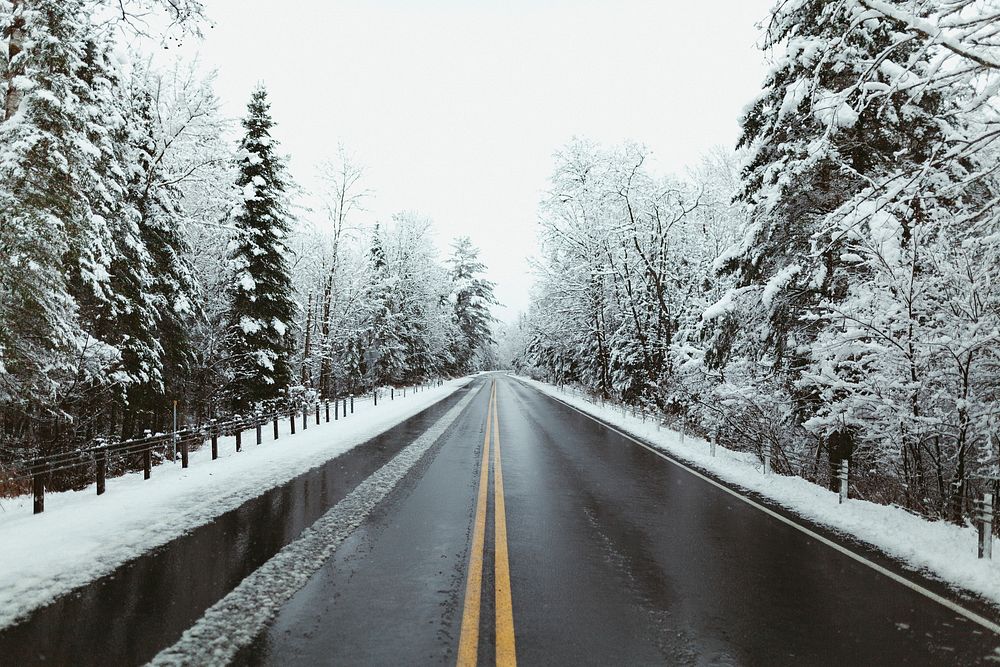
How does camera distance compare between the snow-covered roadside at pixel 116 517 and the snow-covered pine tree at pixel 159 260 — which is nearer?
the snow-covered roadside at pixel 116 517

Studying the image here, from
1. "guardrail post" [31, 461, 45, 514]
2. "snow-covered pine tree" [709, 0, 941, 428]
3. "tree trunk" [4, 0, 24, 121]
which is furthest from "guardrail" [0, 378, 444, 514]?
"snow-covered pine tree" [709, 0, 941, 428]

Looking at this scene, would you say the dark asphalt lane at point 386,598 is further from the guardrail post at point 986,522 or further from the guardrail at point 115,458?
the guardrail post at point 986,522

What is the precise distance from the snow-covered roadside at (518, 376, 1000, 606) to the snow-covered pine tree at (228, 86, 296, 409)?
53.9 feet

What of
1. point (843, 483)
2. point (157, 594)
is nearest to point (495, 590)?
point (157, 594)

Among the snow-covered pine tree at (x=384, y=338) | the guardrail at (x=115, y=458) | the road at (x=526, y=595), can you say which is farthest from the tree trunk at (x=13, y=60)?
the snow-covered pine tree at (x=384, y=338)

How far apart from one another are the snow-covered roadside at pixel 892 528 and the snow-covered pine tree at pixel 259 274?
53.9 ft

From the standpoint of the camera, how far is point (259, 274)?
881 inches

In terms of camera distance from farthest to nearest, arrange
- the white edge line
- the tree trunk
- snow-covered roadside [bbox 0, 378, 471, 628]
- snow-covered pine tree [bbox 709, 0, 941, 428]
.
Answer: snow-covered pine tree [bbox 709, 0, 941, 428], the tree trunk, snow-covered roadside [bbox 0, 378, 471, 628], the white edge line

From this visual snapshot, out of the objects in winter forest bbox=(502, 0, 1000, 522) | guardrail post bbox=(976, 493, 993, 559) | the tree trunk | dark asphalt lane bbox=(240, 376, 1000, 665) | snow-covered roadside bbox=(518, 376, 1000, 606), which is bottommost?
snow-covered roadside bbox=(518, 376, 1000, 606)

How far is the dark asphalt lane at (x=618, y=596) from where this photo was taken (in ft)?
13.6

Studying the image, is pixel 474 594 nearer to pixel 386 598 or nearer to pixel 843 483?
pixel 386 598

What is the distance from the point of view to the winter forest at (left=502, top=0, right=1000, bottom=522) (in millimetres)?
6215

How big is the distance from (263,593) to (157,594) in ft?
3.15

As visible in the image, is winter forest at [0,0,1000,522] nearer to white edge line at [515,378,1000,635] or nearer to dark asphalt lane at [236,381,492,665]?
white edge line at [515,378,1000,635]
